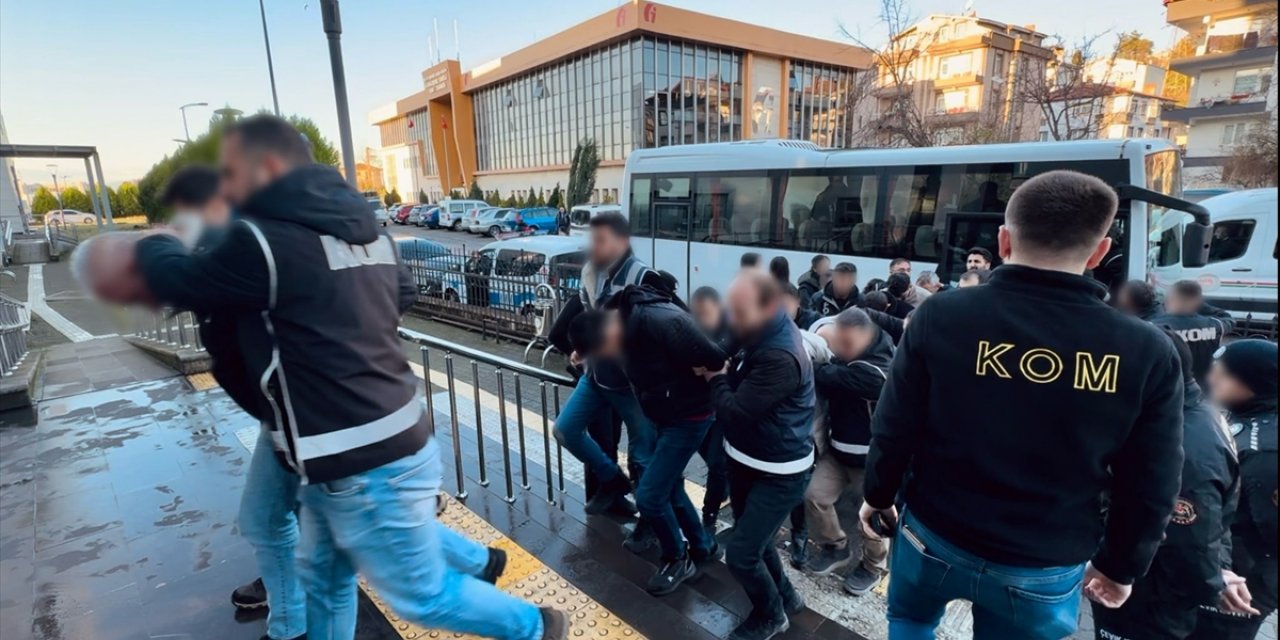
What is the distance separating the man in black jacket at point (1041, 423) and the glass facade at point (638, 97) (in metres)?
31.4

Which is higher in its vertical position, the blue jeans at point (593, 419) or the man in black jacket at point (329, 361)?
the man in black jacket at point (329, 361)

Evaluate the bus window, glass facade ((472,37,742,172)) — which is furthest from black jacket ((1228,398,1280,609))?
glass facade ((472,37,742,172))

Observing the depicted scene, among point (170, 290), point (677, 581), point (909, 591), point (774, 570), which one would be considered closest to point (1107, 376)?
point (909, 591)

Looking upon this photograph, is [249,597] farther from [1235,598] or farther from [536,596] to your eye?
[1235,598]

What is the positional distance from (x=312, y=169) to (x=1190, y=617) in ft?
9.65

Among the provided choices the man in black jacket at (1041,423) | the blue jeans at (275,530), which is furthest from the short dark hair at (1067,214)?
the blue jeans at (275,530)

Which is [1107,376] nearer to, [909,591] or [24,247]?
[909,591]

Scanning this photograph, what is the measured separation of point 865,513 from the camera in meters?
2.01

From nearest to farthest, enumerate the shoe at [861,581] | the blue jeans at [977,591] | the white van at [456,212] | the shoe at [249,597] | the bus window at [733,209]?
the blue jeans at [977,591], the shoe at [249,597], the shoe at [861,581], the bus window at [733,209], the white van at [456,212]

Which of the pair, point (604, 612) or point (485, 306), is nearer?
point (604, 612)

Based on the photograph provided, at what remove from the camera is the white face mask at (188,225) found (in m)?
1.43

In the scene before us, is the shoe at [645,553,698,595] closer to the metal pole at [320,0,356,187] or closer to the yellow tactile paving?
the yellow tactile paving

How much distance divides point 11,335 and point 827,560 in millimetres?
8750

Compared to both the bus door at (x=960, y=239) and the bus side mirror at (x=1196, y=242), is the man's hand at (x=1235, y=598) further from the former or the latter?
the bus side mirror at (x=1196, y=242)
